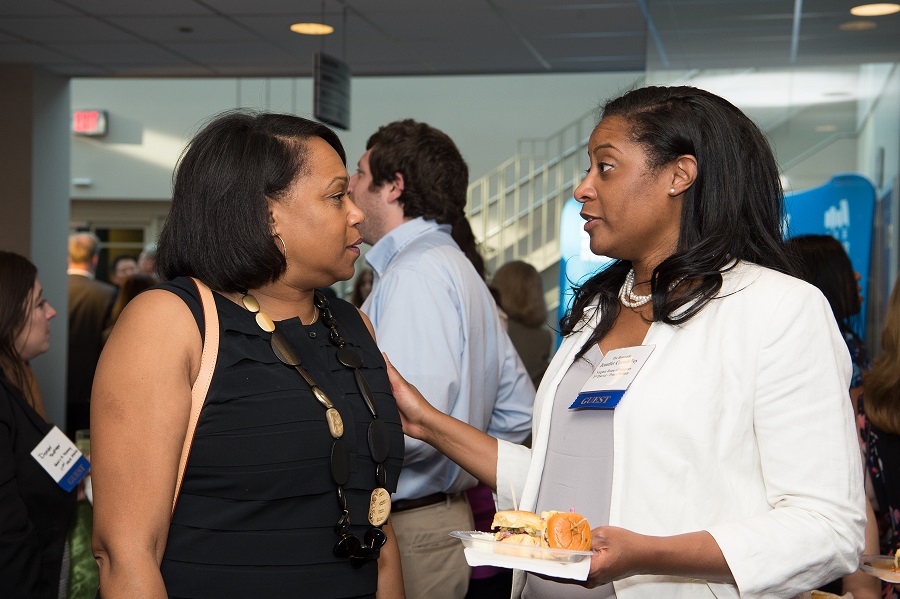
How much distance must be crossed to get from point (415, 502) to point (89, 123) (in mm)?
11234

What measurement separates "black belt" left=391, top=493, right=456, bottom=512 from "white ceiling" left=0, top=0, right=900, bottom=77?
8.85 feet

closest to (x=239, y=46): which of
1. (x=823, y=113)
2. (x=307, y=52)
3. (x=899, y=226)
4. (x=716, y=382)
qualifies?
(x=307, y=52)

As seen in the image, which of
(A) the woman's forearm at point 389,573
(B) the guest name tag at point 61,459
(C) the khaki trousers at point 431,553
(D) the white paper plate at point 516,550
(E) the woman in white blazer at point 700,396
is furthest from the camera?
(B) the guest name tag at point 61,459

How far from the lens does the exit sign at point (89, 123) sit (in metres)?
12.3

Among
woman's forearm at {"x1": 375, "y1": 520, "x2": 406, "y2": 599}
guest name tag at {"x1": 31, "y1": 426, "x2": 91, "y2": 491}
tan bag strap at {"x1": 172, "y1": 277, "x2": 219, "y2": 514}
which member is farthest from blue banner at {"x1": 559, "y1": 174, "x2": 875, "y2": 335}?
tan bag strap at {"x1": 172, "y1": 277, "x2": 219, "y2": 514}

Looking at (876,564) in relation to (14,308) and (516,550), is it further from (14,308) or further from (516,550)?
(14,308)

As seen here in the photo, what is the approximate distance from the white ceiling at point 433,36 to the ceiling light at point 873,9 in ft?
0.12

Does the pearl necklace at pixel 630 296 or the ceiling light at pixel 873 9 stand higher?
the ceiling light at pixel 873 9

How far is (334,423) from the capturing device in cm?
162

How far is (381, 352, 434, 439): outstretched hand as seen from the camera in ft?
6.57

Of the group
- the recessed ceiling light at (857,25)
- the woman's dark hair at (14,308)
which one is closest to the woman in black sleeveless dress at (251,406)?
the woman's dark hair at (14,308)

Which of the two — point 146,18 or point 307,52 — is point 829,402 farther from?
point 307,52

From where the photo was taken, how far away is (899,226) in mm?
6066

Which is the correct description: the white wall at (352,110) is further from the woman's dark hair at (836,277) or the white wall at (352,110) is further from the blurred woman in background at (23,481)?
the blurred woman in background at (23,481)
